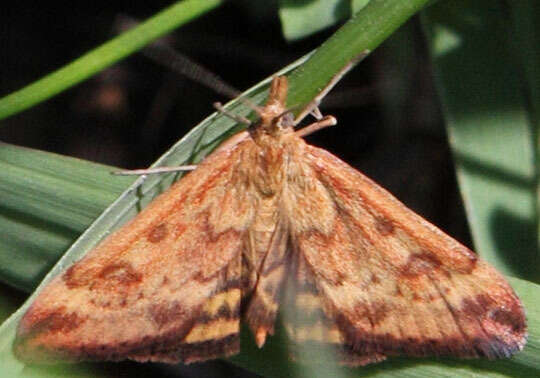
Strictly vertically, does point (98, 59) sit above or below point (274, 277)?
above

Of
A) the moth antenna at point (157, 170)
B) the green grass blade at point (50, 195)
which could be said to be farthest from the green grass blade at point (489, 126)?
the green grass blade at point (50, 195)

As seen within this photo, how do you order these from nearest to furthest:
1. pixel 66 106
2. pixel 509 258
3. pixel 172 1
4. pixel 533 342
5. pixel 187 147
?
pixel 533 342 < pixel 187 147 < pixel 509 258 < pixel 172 1 < pixel 66 106

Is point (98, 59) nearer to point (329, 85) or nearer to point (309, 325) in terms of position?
point (329, 85)

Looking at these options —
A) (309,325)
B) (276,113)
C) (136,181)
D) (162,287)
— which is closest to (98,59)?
(136,181)

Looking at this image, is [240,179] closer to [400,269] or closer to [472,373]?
[400,269]

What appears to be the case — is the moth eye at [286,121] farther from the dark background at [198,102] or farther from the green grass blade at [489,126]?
the dark background at [198,102]

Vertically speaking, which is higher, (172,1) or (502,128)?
(172,1)

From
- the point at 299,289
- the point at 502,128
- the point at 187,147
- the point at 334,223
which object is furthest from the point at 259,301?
the point at 502,128
